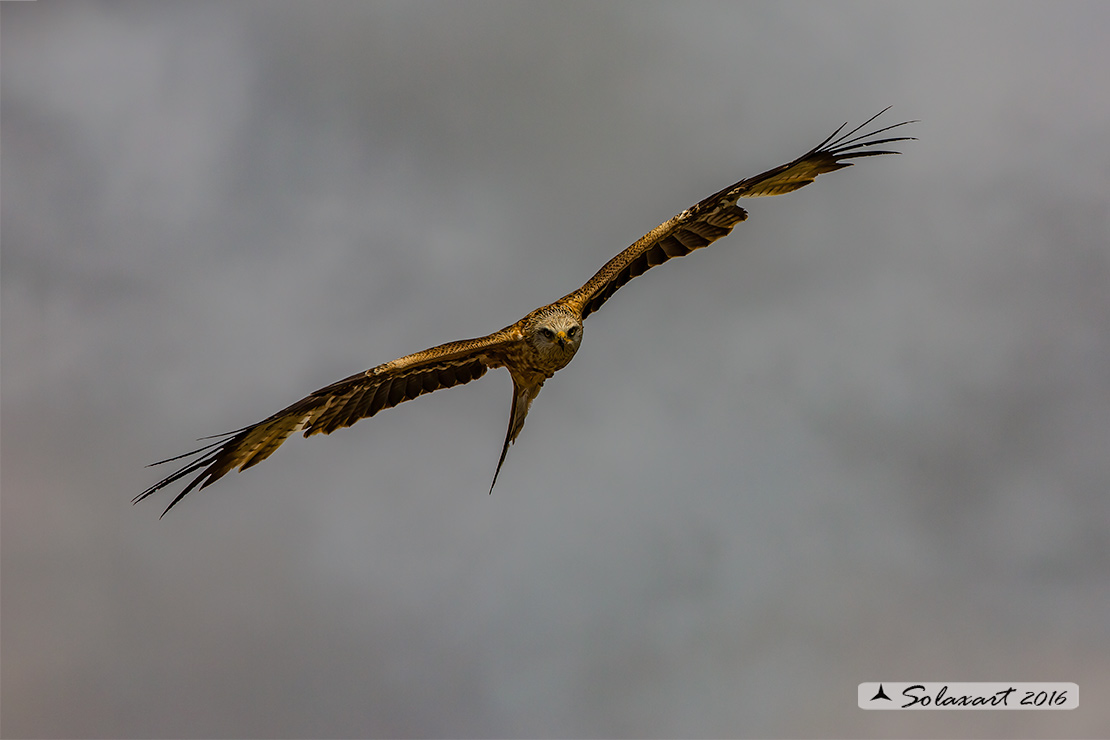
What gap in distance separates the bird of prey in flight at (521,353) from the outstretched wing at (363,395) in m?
0.01

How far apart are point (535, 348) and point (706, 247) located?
3504 millimetres

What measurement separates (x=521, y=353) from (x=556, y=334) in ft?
2.49

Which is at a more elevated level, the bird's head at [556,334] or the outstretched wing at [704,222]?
the outstretched wing at [704,222]

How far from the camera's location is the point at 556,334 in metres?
11.7

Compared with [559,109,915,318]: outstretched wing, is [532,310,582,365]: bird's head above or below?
below

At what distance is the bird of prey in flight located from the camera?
12.0 metres

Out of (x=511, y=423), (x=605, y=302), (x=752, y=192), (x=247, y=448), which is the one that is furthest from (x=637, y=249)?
(x=247, y=448)

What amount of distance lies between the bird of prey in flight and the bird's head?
13mm

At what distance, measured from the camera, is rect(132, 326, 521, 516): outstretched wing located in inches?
477

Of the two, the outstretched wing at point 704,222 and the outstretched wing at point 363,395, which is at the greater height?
the outstretched wing at point 704,222

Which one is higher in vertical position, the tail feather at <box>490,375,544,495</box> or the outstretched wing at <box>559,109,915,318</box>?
the outstretched wing at <box>559,109,915,318</box>

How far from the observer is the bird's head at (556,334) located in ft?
38.5

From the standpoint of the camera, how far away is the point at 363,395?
42.1 ft

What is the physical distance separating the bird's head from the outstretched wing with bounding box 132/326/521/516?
1.48ft
